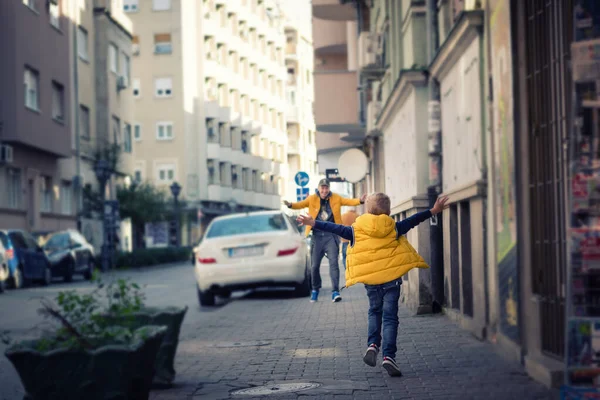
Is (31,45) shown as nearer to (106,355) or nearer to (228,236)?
(228,236)

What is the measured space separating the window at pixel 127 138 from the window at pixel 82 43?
22.9 feet

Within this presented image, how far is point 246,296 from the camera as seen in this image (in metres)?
21.7

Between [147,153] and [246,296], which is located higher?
[147,153]

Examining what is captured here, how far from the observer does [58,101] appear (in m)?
42.2

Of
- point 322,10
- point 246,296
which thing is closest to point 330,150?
point 322,10

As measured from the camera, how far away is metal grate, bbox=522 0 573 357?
7691mm

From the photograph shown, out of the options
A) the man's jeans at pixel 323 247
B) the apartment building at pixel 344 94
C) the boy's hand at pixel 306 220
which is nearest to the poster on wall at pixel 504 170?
the boy's hand at pixel 306 220

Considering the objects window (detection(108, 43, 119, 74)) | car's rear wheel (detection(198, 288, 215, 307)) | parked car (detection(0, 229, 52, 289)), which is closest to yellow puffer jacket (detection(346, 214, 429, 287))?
car's rear wheel (detection(198, 288, 215, 307))

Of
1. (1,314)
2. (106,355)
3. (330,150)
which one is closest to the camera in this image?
(106,355)

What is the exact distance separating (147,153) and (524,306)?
70.0 meters

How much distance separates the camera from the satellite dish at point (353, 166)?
25766 mm

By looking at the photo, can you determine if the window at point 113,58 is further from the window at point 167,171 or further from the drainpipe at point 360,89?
the window at point 167,171

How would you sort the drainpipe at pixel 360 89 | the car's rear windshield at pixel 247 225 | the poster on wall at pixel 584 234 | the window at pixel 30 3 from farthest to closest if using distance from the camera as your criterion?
the window at pixel 30 3 < the drainpipe at pixel 360 89 < the car's rear windshield at pixel 247 225 < the poster on wall at pixel 584 234

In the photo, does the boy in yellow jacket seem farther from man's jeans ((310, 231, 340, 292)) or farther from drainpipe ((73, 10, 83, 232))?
drainpipe ((73, 10, 83, 232))
